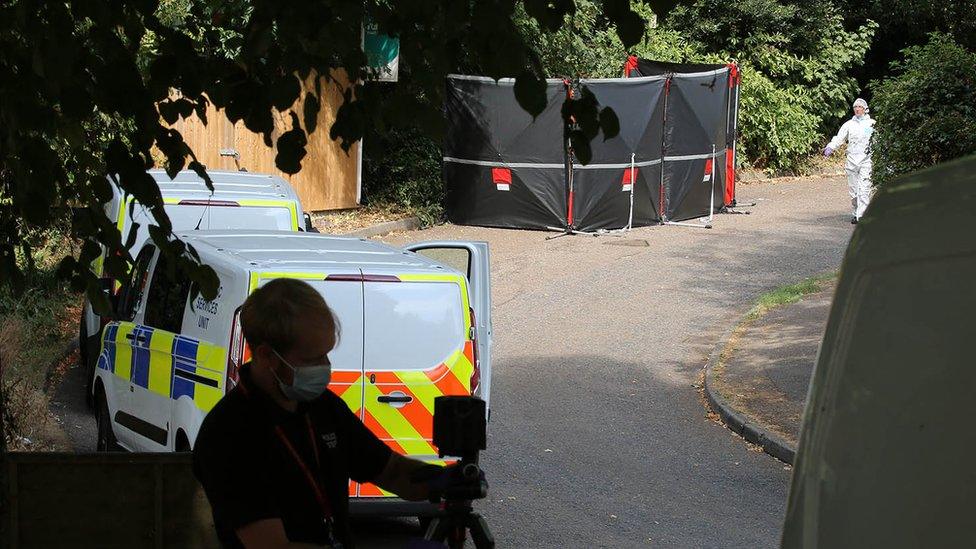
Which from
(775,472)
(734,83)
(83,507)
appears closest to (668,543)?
(775,472)

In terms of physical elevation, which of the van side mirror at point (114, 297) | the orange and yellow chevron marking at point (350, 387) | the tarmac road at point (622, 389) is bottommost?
the tarmac road at point (622, 389)

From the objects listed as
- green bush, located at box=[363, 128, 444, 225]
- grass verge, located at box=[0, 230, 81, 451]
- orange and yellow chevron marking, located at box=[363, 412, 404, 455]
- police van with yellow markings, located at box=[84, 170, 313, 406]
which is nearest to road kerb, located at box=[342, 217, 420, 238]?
green bush, located at box=[363, 128, 444, 225]

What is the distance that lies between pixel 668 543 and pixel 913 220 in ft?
21.4

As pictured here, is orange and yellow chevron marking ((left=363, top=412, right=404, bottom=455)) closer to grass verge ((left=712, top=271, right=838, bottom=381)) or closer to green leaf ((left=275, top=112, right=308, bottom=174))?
green leaf ((left=275, top=112, right=308, bottom=174))

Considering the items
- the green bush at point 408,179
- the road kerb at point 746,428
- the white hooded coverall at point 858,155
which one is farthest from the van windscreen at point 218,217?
the white hooded coverall at point 858,155

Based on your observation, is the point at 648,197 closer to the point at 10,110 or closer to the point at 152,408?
the point at 152,408

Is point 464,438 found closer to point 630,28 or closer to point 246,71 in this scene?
point 630,28

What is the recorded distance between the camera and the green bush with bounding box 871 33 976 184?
14641 millimetres

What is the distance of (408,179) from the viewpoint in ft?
75.9

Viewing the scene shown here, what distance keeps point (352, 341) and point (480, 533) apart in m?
4.41

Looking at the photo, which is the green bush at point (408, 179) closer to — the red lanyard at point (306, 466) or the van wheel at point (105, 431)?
the van wheel at point (105, 431)

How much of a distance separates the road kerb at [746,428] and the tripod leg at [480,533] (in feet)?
22.2

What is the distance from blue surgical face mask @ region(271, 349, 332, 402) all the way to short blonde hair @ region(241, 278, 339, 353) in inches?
1.9

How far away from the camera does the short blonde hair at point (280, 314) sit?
3.40 metres
